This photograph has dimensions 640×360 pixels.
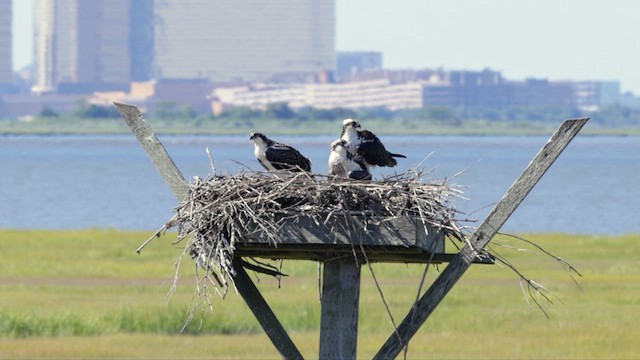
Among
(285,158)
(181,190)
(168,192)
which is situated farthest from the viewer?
(168,192)

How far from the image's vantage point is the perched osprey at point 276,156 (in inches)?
407

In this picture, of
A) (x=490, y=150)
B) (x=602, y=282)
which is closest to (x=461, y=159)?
(x=490, y=150)

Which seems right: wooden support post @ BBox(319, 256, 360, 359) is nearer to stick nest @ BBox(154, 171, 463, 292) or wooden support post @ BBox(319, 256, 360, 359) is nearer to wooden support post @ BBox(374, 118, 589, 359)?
wooden support post @ BBox(374, 118, 589, 359)

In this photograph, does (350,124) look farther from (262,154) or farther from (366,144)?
(262,154)

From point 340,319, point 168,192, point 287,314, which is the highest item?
point 340,319

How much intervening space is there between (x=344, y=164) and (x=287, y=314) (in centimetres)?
1550

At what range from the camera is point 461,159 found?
15450 cm

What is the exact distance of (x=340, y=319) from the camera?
9.09 metres

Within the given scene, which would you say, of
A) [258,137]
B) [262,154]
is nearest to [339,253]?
[262,154]

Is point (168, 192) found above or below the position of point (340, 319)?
below

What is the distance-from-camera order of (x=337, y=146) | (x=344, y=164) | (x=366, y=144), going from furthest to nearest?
(x=366, y=144), (x=337, y=146), (x=344, y=164)

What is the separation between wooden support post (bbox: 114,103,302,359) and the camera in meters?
9.36

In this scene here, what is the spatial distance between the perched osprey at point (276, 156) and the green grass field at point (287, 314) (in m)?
8.85

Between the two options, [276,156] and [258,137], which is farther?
[258,137]
